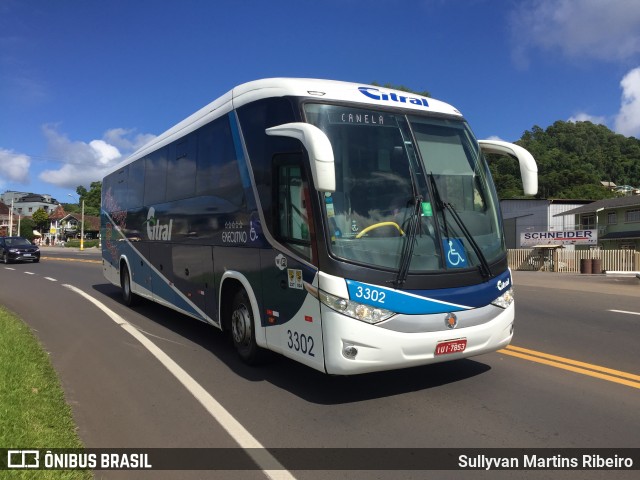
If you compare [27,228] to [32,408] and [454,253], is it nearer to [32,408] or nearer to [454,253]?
[32,408]

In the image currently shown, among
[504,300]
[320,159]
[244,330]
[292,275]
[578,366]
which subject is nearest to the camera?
[320,159]

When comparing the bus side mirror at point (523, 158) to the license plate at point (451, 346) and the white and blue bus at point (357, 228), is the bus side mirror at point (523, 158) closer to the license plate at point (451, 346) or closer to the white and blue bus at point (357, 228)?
the white and blue bus at point (357, 228)

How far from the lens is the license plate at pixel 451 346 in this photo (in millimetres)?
4574

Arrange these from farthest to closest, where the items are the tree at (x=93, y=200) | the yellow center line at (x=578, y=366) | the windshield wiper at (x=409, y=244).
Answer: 1. the tree at (x=93, y=200)
2. the yellow center line at (x=578, y=366)
3. the windshield wiper at (x=409, y=244)

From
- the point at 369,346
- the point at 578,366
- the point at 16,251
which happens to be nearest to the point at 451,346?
the point at 369,346

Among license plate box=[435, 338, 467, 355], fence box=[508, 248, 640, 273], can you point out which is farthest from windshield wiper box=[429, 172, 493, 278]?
fence box=[508, 248, 640, 273]

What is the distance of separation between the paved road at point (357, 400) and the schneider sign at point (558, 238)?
30.6m

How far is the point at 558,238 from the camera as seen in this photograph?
36.2 meters

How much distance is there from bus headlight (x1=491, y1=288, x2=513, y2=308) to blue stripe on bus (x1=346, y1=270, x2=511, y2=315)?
0.05 m

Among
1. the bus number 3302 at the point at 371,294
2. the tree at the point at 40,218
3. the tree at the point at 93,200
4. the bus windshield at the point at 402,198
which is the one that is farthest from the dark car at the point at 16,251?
the tree at the point at 93,200

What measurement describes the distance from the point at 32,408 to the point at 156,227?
493 cm

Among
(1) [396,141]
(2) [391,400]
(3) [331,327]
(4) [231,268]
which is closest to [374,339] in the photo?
(3) [331,327]

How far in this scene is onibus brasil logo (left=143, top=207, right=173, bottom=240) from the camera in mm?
8448

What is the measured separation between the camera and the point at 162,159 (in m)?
8.79
